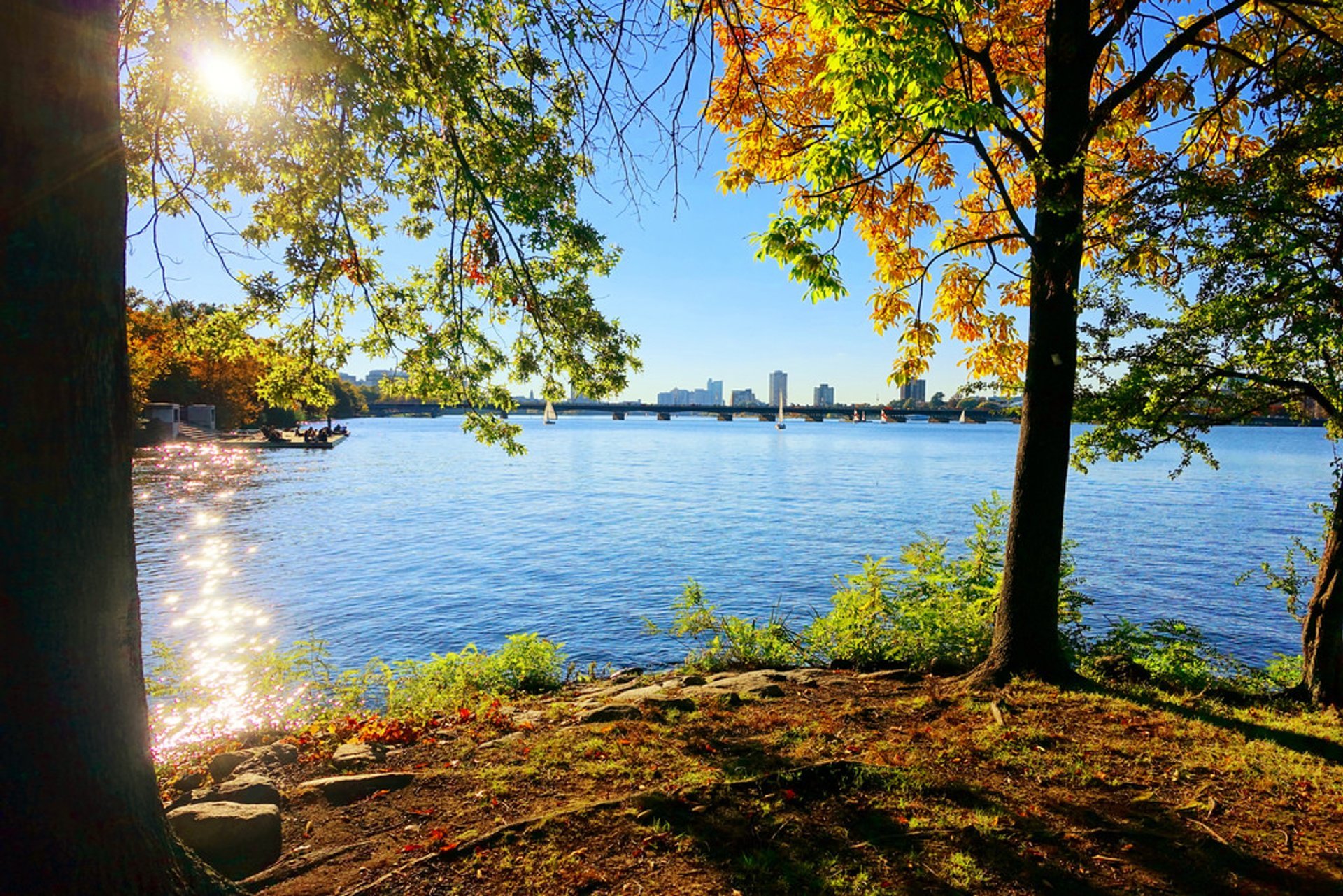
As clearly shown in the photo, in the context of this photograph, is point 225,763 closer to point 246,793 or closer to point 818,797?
point 246,793

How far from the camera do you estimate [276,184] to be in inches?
292

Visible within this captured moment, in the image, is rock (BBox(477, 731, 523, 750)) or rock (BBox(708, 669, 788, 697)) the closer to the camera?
rock (BBox(477, 731, 523, 750))

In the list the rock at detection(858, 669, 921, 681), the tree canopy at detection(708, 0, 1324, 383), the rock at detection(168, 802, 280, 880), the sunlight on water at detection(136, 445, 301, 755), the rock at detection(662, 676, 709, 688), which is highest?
the tree canopy at detection(708, 0, 1324, 383)

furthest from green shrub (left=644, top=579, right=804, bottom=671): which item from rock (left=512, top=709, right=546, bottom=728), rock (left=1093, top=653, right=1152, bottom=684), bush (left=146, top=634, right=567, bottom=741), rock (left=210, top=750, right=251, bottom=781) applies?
rock (left=210, top=750, right=251, bottom=781)

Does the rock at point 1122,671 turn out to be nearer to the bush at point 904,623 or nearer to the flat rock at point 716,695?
the bush at point 904,623

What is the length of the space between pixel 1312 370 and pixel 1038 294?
4066mm

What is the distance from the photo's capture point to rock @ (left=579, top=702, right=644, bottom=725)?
6863 mm

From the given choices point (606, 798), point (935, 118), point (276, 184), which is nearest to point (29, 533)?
point (606, 798)

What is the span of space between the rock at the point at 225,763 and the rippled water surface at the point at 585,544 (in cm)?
911

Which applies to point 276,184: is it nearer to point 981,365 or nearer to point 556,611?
point 981,365

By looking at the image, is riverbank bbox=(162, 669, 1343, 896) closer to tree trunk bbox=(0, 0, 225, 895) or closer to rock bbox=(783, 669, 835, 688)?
rock bbox=(783, 669, 835, 688)

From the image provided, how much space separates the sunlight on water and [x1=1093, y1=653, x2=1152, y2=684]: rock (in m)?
10.3

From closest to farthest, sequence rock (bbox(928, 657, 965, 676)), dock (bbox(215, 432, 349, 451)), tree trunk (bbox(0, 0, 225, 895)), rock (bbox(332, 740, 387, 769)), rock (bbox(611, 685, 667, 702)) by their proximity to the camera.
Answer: tree trunk (bbox(0, 0, 225, 895)), rock (bbox(332, 740, 387, 769)), rock (bbox(611, 685, 667, 702)), rock (bbox(928, 657, 965, 676)), dock (bbox(215, 432, 349, 451))

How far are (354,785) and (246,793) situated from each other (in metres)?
0.73
